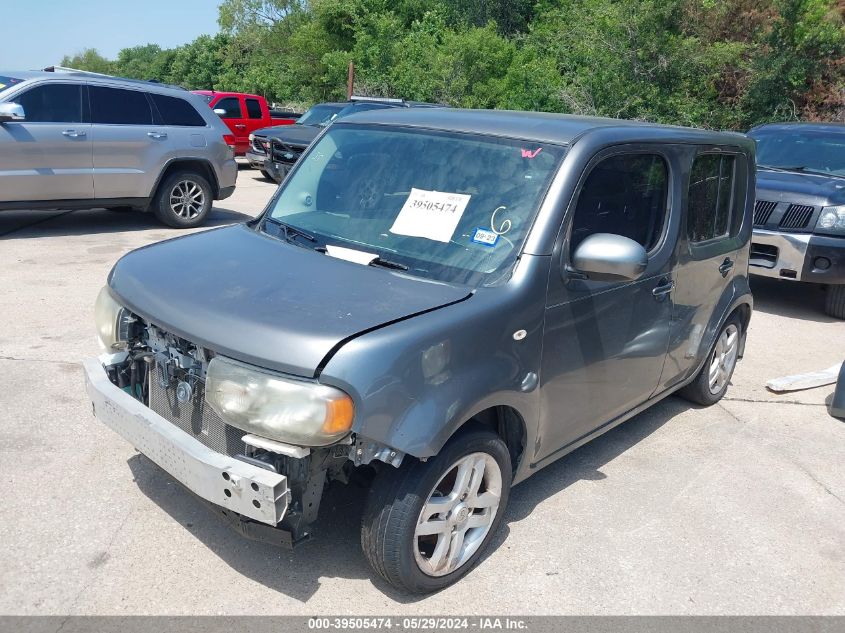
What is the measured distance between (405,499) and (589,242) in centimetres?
136

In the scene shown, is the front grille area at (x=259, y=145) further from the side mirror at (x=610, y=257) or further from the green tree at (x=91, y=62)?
the green tree at (x=91, y=62)

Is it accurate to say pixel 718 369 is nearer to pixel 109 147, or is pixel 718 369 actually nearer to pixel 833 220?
pixel 833 220

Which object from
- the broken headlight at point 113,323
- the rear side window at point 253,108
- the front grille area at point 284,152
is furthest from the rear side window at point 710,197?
the rear side window at point 253,108

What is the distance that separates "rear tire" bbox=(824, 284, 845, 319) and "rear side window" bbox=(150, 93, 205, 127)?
770cm

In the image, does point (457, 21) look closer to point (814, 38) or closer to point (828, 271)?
point (814, 38)

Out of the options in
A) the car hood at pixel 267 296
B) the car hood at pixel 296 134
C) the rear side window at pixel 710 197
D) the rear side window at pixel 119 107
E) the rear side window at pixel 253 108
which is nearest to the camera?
the car hood at pixel 267 296

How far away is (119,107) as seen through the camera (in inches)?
371

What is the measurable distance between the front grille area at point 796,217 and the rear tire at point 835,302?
809mm

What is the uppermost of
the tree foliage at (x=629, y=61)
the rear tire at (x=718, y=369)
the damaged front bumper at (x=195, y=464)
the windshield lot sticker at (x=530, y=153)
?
the tree foliage at (x=629, y=61)

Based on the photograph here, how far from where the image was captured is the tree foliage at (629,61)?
1917 cm

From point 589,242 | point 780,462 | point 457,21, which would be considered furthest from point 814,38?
point 589,242

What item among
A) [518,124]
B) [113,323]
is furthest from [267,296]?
[518,124]

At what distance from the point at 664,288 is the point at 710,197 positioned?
822 millimetres
